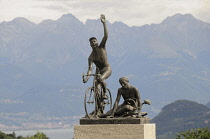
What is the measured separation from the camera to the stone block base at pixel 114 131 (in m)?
18.4

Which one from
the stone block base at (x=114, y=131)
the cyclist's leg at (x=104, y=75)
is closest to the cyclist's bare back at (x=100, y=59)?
the cyclist's leg at (x=104, y=75)

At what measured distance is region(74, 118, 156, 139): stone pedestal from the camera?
18.5m

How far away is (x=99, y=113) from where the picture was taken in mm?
19734

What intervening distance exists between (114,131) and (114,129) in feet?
0.18

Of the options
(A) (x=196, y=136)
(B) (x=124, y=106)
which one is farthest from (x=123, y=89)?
(A) (x=196, y=136)

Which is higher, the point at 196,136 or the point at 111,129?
the point at 196,136

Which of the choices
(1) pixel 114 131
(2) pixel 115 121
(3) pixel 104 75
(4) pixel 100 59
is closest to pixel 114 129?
(1) pixel 114 131

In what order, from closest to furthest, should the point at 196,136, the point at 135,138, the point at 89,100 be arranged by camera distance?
1. the point at 135,138
2. the point at 89,100
3. the point at 196,136

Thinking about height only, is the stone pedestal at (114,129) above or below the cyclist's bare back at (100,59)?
below

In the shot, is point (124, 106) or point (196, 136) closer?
point (124, 106)

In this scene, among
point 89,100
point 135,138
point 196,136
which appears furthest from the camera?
point 196,136

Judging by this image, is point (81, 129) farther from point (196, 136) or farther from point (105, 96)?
point (196, 136)

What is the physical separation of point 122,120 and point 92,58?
2604 mm

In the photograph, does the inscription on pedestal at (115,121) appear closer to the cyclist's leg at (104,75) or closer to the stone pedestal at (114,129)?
the stone pedestal at (114,129)
